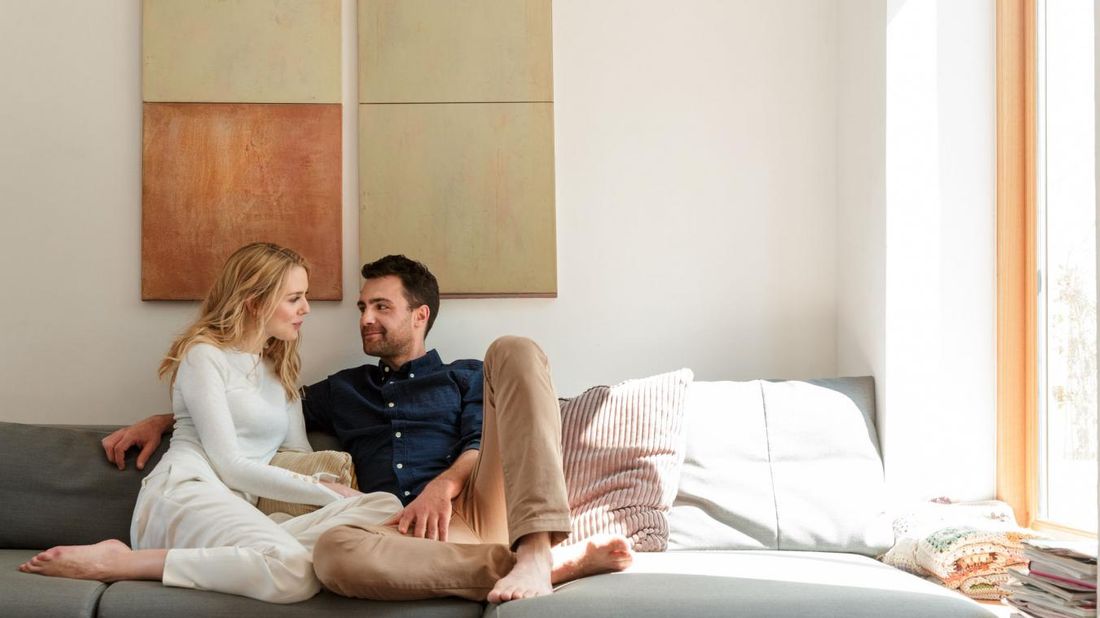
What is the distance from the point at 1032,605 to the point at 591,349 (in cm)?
163

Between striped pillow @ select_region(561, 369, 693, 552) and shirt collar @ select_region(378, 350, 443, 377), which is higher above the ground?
shirt collar @ select_region(378, 350, 443, 377)

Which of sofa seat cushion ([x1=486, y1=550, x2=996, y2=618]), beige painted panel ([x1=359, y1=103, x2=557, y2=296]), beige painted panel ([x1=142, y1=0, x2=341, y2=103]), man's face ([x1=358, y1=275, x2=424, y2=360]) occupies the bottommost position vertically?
sofa seat cushion ([x1=486, y1=550, x2=996, y2=618])

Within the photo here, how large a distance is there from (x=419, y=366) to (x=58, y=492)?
1079mm

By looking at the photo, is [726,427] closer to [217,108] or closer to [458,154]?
[458,154]

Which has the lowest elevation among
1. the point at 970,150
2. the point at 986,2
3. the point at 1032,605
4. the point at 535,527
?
the point at 1032,605

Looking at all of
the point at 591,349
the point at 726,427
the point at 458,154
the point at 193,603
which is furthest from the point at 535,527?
the point at 458,154

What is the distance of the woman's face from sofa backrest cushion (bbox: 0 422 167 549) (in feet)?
1.61

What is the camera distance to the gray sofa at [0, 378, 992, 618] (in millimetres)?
2322

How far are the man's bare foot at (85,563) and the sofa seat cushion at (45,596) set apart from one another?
0.03m

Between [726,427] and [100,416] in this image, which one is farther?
[100,416]

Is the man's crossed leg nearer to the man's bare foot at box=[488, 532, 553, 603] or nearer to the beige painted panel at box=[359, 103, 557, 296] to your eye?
the man's bare foot at box=[488, 532, 553, 603]

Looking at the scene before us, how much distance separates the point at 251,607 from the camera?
2.33 meters

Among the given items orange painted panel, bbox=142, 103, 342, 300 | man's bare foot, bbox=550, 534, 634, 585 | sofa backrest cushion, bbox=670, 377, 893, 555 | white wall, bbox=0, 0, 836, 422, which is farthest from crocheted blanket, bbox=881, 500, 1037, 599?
orange painted panel, bbox=142, 103, 342, 300

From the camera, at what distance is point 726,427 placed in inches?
123
